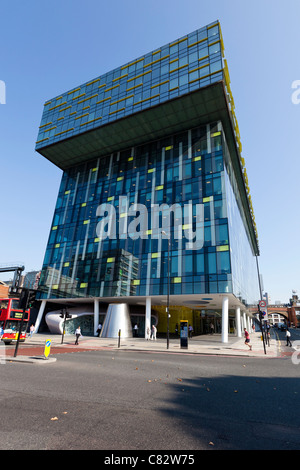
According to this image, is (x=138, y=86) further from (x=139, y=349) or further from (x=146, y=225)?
(x=139, y=349)

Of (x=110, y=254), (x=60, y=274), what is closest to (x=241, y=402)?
(x=110, y=254)

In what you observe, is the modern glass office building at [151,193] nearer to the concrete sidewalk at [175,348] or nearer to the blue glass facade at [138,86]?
the blue glass facade at [138,86]

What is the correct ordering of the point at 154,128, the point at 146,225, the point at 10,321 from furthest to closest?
1. the point at 154,128
2. the point at 146,225
3. the point at 10,321

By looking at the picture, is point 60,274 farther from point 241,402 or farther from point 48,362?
point 241,402

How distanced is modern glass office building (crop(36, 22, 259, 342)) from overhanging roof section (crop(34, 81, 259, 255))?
20 cm

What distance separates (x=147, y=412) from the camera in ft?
18.1

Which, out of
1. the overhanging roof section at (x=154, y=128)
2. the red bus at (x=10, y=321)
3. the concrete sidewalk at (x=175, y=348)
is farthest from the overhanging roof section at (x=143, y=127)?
the red bus at (x=10, y=321)

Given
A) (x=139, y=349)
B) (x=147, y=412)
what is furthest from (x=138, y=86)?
(x=147, y=412)
